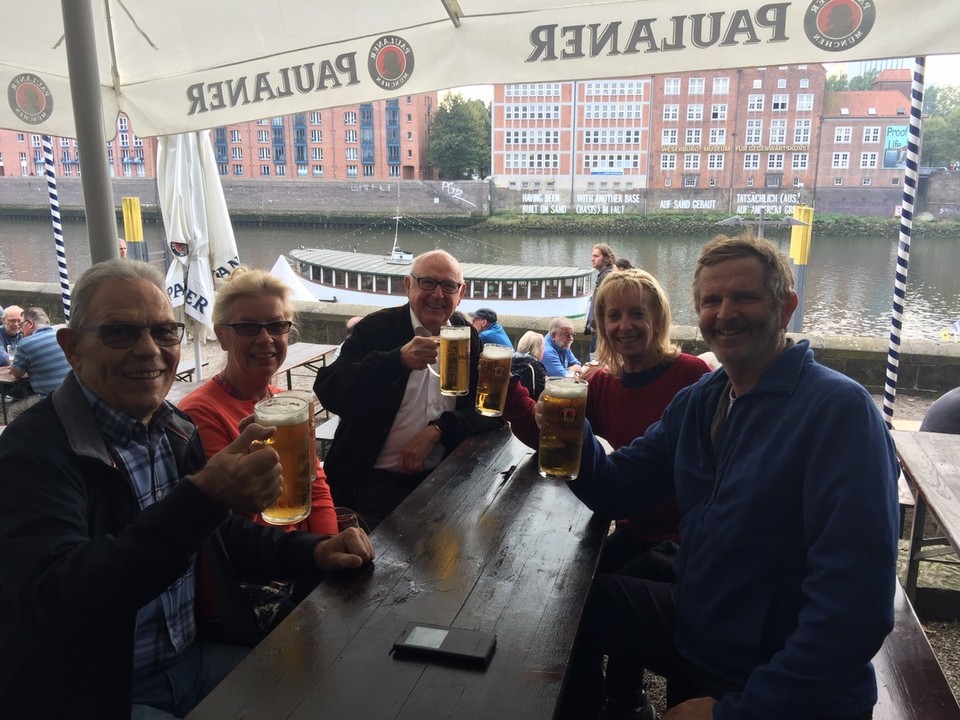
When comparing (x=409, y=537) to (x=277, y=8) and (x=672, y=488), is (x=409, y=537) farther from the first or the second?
(x=277, y=8)

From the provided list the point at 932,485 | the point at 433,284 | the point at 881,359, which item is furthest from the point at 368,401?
the point at 881,359

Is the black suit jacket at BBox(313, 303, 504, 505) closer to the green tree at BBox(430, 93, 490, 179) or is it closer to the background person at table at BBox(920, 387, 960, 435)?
the background person at table at BBox(920, 387, 960, 435)

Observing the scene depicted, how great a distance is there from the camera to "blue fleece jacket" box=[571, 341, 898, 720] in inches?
42.5

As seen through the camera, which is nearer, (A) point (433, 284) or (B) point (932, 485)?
(B) point (932, 485)

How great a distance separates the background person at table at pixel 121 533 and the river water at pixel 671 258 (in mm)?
11051

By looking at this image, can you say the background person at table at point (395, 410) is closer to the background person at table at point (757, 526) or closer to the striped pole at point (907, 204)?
the background person at table at point (757, 526)

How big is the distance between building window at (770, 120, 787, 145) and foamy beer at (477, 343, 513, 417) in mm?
46518

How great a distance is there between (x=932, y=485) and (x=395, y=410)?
5.43ft

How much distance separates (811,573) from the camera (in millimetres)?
1157

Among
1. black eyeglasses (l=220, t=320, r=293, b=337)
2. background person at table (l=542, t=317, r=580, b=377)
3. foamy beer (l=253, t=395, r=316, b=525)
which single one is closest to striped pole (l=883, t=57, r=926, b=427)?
background person at table (l=542, t=317, r=580, b=377)

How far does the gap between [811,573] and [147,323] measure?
123 cm

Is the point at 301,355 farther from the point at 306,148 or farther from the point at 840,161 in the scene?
the point at 306,148

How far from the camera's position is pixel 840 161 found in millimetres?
42688

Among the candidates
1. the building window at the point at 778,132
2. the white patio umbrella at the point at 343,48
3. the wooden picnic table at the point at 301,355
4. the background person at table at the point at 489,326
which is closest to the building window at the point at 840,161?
the building window at the point at 778,132
